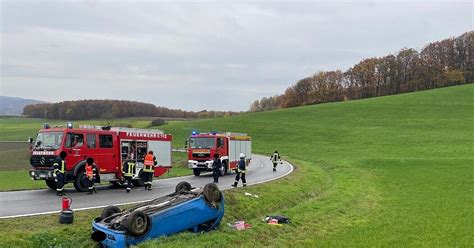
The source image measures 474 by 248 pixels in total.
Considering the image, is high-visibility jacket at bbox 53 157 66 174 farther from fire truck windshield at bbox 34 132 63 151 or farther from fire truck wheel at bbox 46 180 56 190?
fire truck wheel at bbox 46 180 56 190

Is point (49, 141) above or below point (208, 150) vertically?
above

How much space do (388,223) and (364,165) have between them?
959 inches

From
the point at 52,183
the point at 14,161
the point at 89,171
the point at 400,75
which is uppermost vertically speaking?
the point at 400,75

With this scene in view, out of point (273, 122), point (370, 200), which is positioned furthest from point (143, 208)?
point (273, 122)

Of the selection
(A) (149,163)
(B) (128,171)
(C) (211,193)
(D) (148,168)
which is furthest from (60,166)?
(C) (211,193)

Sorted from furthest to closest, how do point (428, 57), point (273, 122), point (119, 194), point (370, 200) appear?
point (428, 57), point (273, 122), point (370, 200), point (119, 194)

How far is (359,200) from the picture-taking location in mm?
20828

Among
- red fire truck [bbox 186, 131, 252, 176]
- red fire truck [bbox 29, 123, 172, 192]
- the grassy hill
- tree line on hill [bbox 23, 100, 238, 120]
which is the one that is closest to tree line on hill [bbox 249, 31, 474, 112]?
the grassy hill

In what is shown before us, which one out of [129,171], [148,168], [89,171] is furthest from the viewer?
[148,168]

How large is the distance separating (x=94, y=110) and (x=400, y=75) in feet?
263

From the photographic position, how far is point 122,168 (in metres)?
21.3

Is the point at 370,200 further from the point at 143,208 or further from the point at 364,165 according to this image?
the point at 364,165

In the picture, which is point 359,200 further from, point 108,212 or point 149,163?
point 108,212

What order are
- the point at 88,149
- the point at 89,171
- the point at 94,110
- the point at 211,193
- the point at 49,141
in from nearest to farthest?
the point at 211,193, the point at 89,171, the point at 49,141, the point at 88,149, the point at 94,110
